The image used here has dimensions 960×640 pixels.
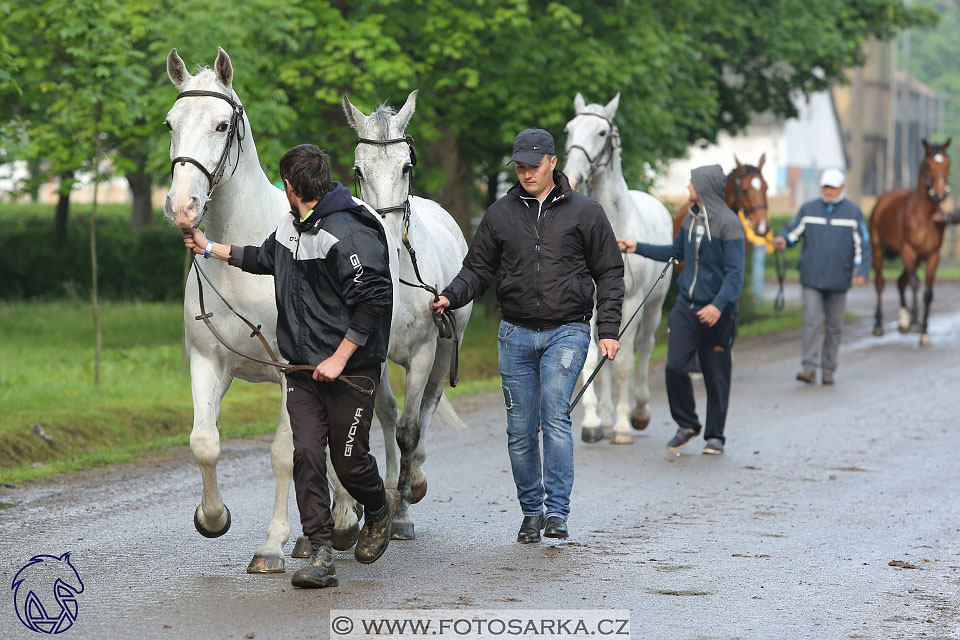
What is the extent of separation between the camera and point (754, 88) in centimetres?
2625

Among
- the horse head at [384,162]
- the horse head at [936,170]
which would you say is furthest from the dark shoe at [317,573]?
the horse head at [936,170]

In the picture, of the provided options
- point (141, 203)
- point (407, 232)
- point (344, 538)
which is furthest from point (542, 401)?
point (141, 203)

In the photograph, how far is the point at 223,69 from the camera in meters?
6.61

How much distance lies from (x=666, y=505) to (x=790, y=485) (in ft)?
4.12

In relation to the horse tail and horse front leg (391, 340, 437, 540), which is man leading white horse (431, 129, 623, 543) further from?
the horse tail

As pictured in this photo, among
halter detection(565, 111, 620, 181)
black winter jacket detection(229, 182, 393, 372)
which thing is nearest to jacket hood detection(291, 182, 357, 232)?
black winter jacket detection(229, 182, 393, 372)

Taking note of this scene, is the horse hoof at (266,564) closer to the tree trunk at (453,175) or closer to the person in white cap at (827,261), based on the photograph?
the person in white cap at (827,261)

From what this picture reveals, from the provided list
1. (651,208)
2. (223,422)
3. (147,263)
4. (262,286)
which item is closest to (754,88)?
(147,263)

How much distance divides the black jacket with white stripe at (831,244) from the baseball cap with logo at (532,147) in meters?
8.70

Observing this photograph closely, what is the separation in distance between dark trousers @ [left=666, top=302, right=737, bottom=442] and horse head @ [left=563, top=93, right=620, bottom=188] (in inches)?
52.5

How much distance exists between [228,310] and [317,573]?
146 cm

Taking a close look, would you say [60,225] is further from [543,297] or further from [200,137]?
[200,137]

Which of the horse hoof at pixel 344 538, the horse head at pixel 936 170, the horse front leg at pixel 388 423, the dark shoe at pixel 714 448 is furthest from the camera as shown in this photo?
the horse head at pixel 936 170

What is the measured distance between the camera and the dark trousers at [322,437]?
641 centimetres
